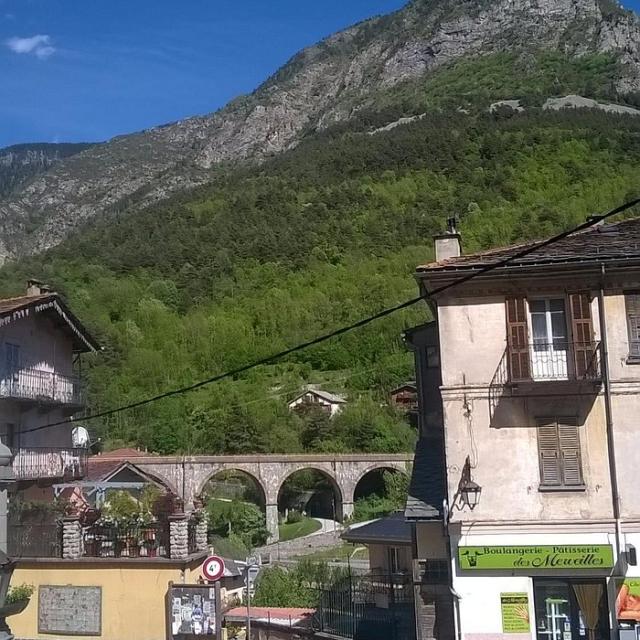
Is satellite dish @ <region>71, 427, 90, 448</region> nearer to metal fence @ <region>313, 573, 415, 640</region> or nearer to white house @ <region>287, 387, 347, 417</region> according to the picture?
metal fence @ <region>313, 573, 415, 640</region>

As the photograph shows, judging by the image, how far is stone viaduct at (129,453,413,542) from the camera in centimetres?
5534

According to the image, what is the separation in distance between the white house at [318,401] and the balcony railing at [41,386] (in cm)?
4600

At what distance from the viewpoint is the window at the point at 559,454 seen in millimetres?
15477

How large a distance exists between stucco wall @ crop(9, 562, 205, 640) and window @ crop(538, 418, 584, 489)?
25.0ft

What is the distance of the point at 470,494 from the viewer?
15.6 meters

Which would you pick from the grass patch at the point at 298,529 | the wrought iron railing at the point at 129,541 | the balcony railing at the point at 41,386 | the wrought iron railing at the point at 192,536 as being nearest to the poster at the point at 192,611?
the wrought iron railing at the point at 129,541

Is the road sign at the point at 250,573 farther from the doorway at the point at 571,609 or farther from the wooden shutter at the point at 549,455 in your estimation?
the wooden shutter at the point at 549,455

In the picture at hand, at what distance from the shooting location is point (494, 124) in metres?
126

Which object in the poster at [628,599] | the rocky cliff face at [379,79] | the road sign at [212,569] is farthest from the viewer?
the rocky cliff face at [379,79]

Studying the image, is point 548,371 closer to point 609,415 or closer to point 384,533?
point 609,415

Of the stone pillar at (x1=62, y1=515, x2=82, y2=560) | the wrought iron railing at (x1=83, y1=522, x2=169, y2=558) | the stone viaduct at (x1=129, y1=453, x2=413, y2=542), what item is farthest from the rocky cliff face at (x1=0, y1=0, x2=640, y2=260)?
the stone pillar at (x1=62, y1=515, x2=82, y2=560)

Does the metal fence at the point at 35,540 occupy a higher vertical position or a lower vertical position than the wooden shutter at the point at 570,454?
lower

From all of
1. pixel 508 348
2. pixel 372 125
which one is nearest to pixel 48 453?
pixel 508 348

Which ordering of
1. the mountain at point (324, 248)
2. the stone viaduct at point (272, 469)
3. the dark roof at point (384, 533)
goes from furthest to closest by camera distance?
the mountain at point (324, 248) → the stone viaduct at point (272, 469) → the dark roof at point (384, 533)
